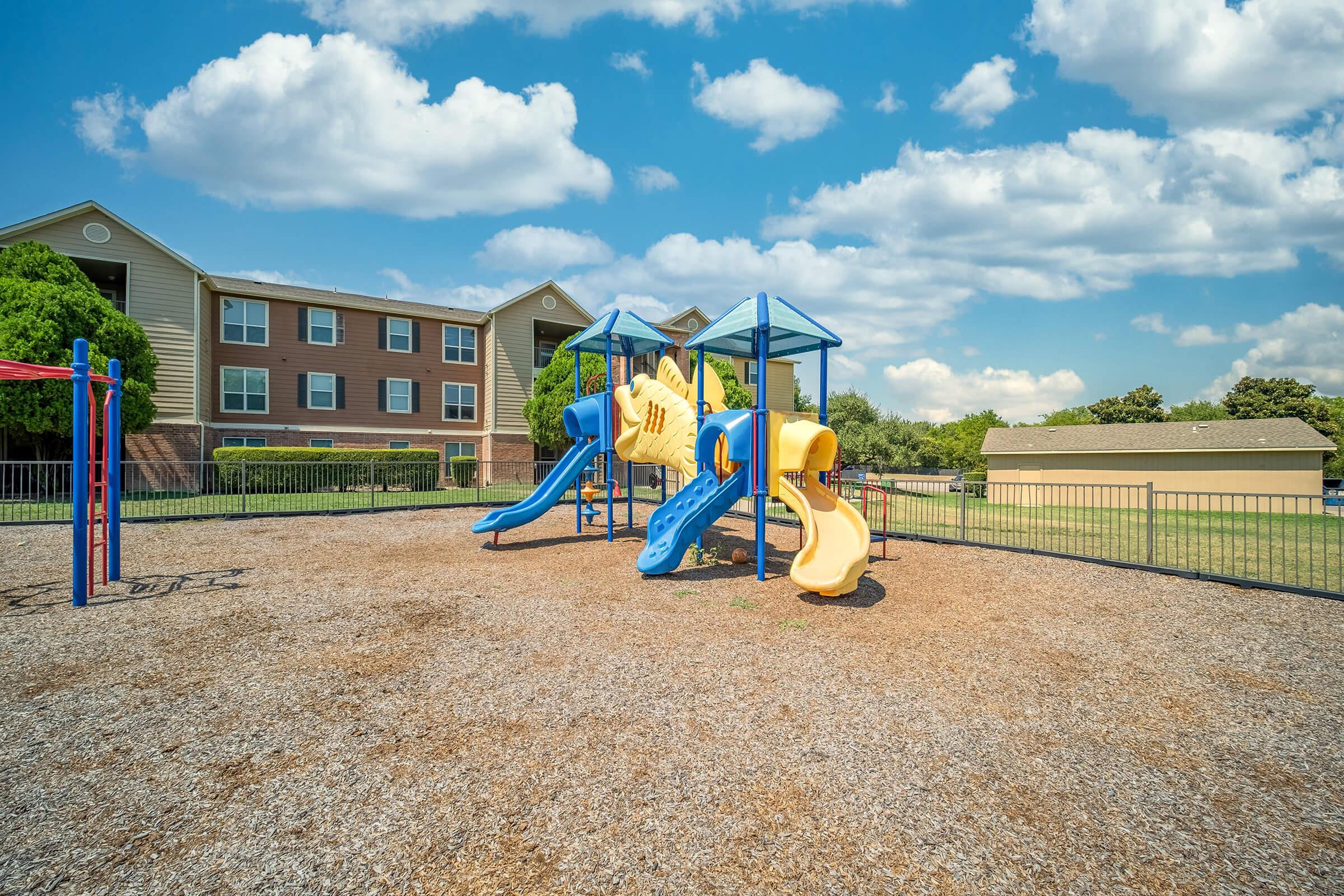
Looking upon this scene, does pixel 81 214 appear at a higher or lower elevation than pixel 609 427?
higher

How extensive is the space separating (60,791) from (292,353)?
1041 inches

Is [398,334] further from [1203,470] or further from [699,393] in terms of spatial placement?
[1203,470]

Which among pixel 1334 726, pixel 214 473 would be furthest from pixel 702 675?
pixel 214 473

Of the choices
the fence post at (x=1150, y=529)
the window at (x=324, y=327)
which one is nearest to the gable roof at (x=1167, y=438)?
the fence post at (x=1150, y=529)

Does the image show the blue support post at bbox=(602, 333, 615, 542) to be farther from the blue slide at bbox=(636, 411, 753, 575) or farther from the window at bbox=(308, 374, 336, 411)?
the window at bbox=(308, 374, 336, 411)

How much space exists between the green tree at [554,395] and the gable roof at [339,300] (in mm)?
5268

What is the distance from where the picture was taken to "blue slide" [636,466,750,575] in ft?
28.2

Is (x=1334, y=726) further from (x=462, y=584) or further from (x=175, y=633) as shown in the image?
(x=175, y=633)

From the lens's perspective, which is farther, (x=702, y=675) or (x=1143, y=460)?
(x=1143, y=460)

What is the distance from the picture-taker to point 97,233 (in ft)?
70.7

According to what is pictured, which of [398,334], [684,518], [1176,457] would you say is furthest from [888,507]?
[398,334]

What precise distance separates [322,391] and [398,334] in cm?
414

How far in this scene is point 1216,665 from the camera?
5516 millimetres

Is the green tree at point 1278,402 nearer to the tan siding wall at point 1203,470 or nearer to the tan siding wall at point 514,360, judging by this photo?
the tan siding wall at point 1203,470
